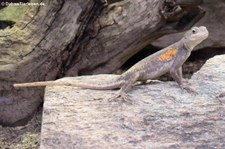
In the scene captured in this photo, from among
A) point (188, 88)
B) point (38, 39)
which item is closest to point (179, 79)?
point (188, 88)

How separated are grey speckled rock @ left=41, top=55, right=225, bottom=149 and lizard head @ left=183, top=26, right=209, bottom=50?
1.16 feet

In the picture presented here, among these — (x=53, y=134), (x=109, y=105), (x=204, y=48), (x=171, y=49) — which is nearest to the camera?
(x=53, y=134)

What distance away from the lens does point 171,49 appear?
3.44 meters

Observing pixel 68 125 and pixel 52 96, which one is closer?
pixel 68 125

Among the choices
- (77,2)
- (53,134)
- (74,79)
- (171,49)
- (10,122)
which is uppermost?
(77,2)

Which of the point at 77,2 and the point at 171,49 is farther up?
the point at 77,2

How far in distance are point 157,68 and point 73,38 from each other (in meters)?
1.00

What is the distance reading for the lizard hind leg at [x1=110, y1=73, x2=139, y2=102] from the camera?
3.18 metres

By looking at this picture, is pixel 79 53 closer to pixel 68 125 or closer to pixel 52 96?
pixel 52 96

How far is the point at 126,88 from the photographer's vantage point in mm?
3270

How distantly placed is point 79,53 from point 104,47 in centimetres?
25

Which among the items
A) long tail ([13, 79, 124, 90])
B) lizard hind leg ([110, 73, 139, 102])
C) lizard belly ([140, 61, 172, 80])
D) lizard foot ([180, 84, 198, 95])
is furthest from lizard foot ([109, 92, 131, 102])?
lizard foot ([180, 84, 198, 95])

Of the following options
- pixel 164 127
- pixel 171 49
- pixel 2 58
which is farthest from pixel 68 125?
pixel 2 58

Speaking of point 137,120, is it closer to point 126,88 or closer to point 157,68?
point 126,88
